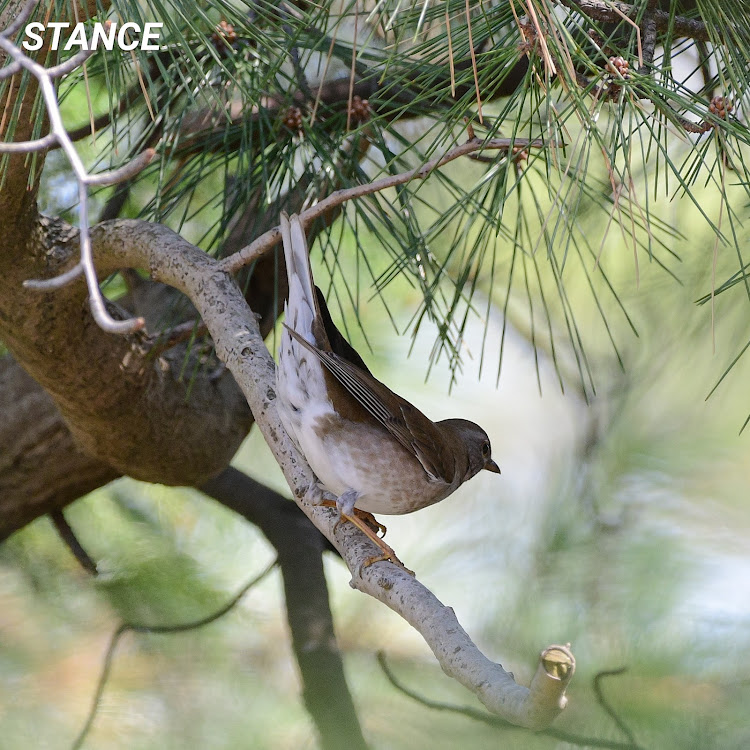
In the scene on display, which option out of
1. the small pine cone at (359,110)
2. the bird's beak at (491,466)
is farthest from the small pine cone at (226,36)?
the bird's beak at (491,466)

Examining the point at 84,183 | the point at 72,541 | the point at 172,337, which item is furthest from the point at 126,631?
the point at 84,183

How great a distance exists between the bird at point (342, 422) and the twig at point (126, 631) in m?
0.46

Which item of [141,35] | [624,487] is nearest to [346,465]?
[624,487]

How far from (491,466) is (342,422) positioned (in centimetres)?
49

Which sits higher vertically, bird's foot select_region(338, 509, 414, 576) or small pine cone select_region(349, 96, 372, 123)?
small pine cone select_region(349, 96, 372, 123)

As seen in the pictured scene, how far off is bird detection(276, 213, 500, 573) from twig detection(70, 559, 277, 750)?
46cm

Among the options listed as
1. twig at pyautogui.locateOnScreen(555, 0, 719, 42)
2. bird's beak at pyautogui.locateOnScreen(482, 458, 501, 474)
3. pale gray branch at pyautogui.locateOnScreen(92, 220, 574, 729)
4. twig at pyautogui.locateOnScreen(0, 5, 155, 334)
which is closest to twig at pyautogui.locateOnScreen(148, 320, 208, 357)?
pale gray branch at pyautogui.locateOnScreen(92, 220, 574, 729)

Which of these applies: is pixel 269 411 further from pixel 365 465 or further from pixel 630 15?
pixel 630 15

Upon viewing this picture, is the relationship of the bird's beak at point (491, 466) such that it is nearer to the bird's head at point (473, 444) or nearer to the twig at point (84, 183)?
the bird's head at point (473, 444)

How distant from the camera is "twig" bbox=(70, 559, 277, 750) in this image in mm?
1343

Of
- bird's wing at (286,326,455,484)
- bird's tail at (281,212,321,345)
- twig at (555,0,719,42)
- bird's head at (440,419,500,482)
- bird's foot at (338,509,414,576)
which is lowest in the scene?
bird's foot at (338,509,414,576)

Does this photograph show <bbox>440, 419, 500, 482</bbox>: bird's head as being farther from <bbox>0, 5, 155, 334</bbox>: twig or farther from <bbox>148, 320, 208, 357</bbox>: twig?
<bbox>0, 5, 155, 334</bbox>: twig

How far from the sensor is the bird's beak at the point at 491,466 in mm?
1705

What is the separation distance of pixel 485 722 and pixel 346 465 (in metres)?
0.47
